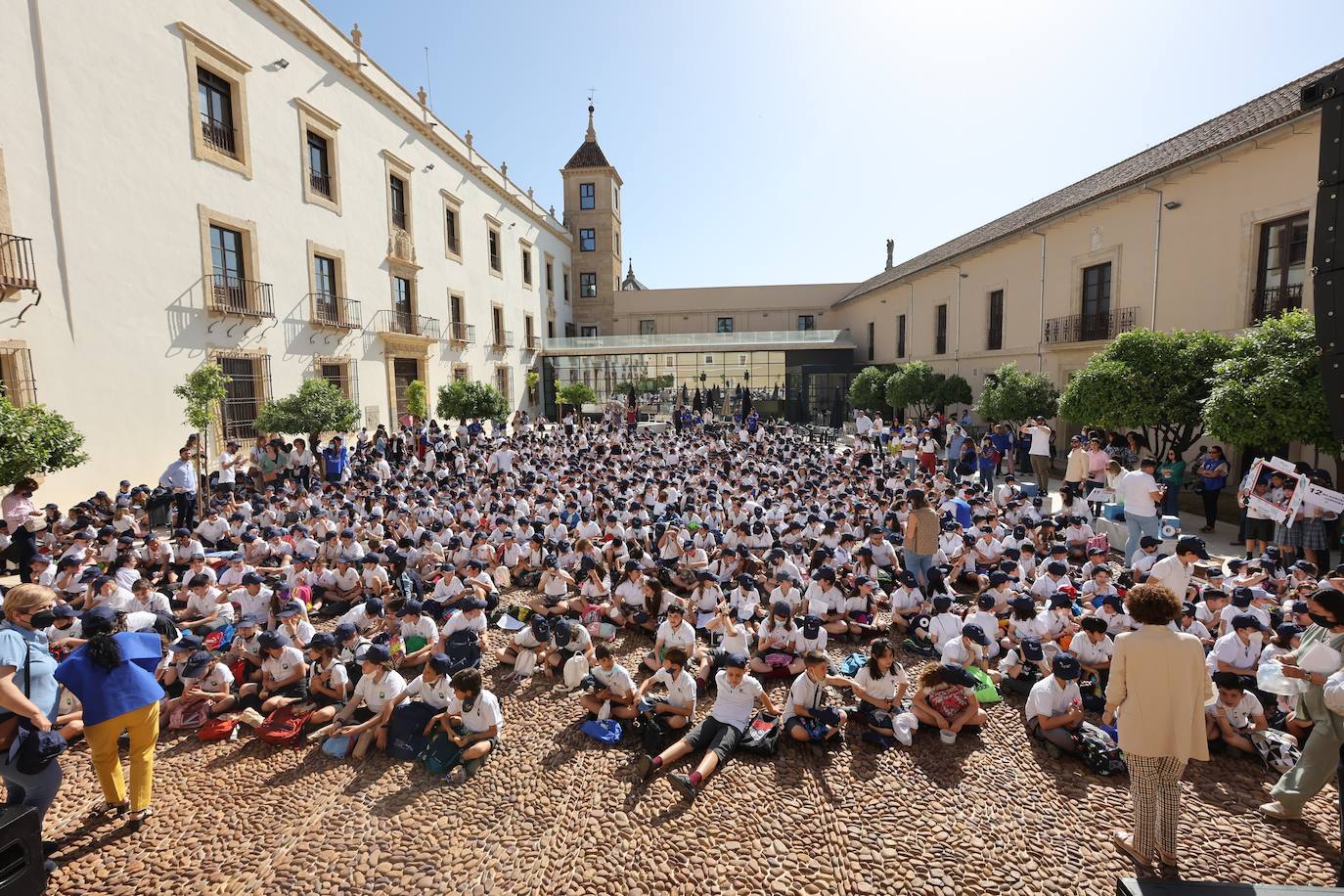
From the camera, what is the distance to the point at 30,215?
38.5ft

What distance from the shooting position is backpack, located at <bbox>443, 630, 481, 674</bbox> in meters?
6.76

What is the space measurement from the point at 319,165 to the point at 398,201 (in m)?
4.18

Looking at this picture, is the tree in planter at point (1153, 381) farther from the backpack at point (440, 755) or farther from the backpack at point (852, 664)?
the backpack at point (440, 755)

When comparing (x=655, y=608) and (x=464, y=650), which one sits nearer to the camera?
(x=464, y=650)

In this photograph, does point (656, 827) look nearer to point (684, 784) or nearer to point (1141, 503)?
point (684, 784)

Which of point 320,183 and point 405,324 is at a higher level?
point 320,183

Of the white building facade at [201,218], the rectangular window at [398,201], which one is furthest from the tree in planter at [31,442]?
the rectangular window at [398,201]

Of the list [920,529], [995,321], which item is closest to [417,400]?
[920,529]

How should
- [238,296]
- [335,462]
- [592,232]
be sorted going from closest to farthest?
[335,462]
[238,296]
[592,232]

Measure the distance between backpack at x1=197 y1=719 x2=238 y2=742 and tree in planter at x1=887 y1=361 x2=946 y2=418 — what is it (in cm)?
2420

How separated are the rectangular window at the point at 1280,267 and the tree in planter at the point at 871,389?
14.5 metres

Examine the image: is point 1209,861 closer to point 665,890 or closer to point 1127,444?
point 665,890

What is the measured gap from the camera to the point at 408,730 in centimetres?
556

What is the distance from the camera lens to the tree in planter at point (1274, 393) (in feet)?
28.5
